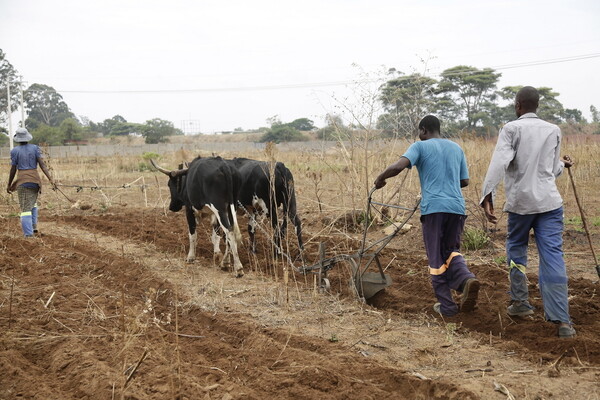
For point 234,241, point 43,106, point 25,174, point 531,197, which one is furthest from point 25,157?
point 43,106

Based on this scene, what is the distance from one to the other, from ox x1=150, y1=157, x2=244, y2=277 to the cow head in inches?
16.6

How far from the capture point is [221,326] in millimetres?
5586

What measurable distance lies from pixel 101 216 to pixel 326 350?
31.8 ft

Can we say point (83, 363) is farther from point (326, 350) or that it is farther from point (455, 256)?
point (455, 256)

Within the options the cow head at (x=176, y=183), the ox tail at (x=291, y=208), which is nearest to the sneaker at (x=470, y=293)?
the ox tail at (x=291, y=208)

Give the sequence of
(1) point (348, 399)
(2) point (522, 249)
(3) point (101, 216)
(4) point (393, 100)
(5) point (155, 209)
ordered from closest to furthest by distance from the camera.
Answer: (1) point (348, 399)
(2) point (522, 249)
(4) point (393, 100)
(3) point (101, 216)
(5) point (155, 209)

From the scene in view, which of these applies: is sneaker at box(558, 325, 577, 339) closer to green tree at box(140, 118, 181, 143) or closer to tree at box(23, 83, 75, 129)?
green tree at box(140, 118, 181, 143)

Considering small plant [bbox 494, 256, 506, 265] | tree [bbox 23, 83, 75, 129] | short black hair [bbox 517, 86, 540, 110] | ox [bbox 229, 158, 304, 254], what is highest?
tree [bbox 23, 83, 75, 129]

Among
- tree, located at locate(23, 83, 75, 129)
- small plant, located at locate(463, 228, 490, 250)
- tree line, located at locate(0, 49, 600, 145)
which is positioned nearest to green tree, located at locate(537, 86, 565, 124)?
tree line, located at locate(0, 49, 600, 145)

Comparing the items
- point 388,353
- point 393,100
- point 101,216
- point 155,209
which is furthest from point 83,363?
point 155,209

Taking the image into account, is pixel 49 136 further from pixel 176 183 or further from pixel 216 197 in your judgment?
pixel 216 197

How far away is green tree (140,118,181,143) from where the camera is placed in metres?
58.7

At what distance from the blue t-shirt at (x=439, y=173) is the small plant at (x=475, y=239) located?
339cm

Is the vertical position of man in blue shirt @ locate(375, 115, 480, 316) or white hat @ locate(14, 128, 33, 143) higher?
white hat @ locate(14, 128, 33, 143)
